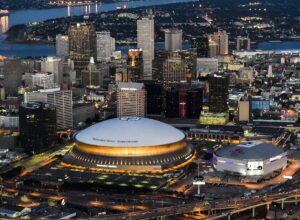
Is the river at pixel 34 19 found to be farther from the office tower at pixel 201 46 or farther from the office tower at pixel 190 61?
the office tower at pixel 190 61

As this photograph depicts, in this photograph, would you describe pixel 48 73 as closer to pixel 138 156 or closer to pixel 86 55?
pixel 86 55

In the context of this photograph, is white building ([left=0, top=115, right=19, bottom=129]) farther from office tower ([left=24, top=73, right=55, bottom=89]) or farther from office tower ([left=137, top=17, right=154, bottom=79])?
office tower ([left=137, top=17, right=154, bottom=79])

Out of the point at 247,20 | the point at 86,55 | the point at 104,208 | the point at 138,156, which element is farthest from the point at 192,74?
the point at 247,20

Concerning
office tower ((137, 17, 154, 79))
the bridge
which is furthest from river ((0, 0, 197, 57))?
the bridge

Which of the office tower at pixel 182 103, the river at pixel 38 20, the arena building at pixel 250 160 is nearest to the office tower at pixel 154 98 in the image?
the office tower at pixel 182 103

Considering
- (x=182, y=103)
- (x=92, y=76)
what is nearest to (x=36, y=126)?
(x=182, y=103)

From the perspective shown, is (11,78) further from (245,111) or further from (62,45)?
(62,45)
